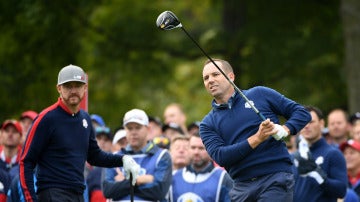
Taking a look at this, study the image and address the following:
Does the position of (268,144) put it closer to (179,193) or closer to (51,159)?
(51,159)

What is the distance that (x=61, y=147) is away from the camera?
10594mm

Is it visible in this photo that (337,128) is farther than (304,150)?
Yes

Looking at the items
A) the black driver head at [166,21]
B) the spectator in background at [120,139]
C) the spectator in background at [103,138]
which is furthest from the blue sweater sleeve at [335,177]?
the spectator in background at [103,138]

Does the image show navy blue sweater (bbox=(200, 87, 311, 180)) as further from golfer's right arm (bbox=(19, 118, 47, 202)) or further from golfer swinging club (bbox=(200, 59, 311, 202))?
golfer's right arm (bbox=(19, 118, 47, 202))

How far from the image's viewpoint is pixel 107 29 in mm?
23953

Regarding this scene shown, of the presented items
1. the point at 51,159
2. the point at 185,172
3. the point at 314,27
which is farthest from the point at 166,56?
the point at 51,159

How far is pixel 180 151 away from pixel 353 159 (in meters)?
2.50

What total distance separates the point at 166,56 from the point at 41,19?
457 centimetres

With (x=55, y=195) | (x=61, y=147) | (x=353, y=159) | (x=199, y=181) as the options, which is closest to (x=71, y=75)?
(x=61, y=147)

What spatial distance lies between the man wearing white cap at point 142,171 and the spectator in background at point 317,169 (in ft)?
5.45

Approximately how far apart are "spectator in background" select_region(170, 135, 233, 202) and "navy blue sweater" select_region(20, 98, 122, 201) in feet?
9.39

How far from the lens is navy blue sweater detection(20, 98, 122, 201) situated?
10.4m

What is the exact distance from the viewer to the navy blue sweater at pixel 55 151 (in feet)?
34.3

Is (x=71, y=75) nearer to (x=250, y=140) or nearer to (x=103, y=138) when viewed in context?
(x=250, y=140)
